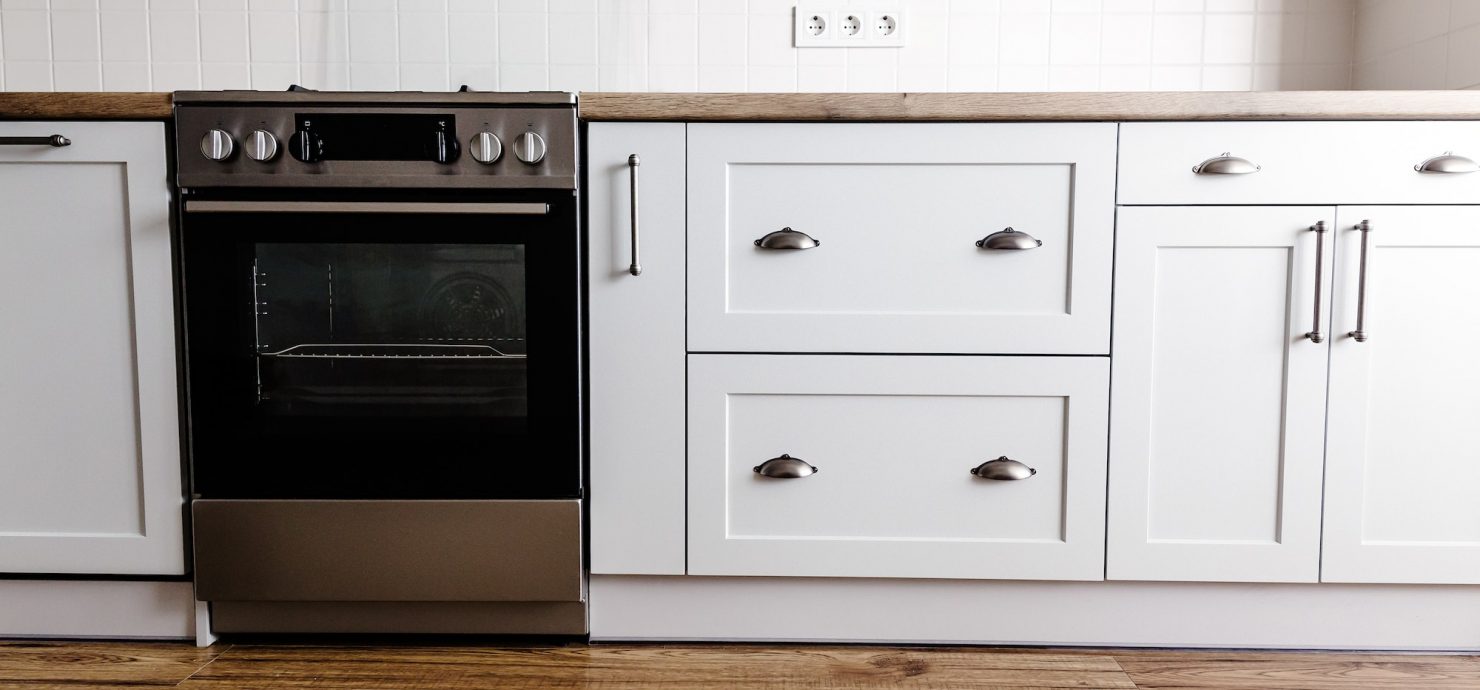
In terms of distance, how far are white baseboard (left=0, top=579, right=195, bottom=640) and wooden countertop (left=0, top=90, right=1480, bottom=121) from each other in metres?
0.75

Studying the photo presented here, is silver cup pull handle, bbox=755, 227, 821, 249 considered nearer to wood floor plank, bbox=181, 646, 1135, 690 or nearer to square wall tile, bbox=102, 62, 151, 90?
wood floor plank, bbox=181, 646, 1135, 690

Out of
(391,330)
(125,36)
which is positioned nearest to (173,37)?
(125,36)

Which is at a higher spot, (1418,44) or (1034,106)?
(1418,44)

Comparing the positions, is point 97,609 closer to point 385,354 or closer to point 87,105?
point 385,354

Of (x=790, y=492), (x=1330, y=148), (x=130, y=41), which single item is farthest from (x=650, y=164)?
(x=130, y=41)

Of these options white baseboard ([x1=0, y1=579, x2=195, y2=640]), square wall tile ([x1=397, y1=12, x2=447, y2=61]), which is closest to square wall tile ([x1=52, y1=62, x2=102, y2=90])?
square wall tile ([x1=397, y1=12, x2=447, y2=61])

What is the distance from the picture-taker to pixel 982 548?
134 centimetres

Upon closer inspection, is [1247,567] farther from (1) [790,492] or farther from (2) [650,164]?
(2) [650,164]

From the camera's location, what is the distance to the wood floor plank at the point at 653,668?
49.9 inches

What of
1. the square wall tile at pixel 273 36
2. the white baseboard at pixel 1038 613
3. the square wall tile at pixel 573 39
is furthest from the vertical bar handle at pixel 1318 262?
the square wall tile at pixel 273 36

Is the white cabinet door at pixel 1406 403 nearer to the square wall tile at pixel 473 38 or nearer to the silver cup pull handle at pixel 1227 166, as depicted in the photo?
the silver cup pull handle at pixel 1227 166

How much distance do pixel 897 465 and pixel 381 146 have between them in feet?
3.06

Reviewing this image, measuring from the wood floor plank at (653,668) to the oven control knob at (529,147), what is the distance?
79 centimetres

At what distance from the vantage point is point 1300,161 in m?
1.27
